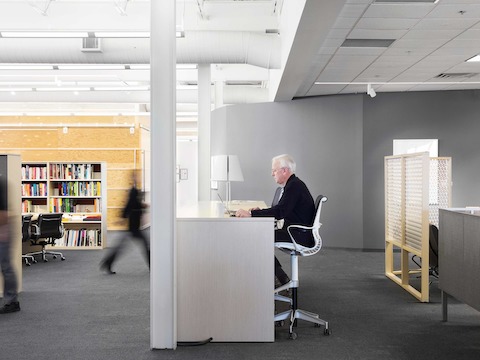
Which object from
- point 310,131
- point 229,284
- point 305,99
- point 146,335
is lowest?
point 146,335

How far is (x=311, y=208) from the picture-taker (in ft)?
16.1

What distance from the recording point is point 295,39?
6172 mm

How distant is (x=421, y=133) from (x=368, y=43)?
157 inches

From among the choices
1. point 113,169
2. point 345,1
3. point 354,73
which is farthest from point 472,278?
point 113,169

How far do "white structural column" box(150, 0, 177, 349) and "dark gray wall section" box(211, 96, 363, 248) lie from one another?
21.0 ft

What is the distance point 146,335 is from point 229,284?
3.15 ft

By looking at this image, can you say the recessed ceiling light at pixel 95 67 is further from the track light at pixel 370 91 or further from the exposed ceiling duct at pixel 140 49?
the track light at pixel 370 91

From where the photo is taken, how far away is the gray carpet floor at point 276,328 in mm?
4309

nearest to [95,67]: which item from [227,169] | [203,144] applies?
[203,144]

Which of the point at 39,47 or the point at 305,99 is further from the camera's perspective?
the point at 305,99

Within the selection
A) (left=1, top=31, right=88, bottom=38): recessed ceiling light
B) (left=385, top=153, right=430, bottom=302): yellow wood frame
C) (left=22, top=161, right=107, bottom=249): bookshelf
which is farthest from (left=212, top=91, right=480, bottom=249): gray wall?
(left=1, top=31, right=88, bottom=38): recessed ceiling light

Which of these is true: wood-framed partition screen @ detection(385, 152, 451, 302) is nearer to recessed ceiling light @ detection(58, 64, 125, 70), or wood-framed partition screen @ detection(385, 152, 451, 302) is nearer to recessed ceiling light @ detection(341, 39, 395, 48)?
recessed ceiling light @ detection(341, 39, 395, 48)

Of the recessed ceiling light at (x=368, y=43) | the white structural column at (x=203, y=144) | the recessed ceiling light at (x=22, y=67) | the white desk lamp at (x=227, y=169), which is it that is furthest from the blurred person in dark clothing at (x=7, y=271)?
the recessed ceiling light at (x=22, y=67)

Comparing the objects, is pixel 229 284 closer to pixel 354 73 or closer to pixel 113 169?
pixel 354 73
